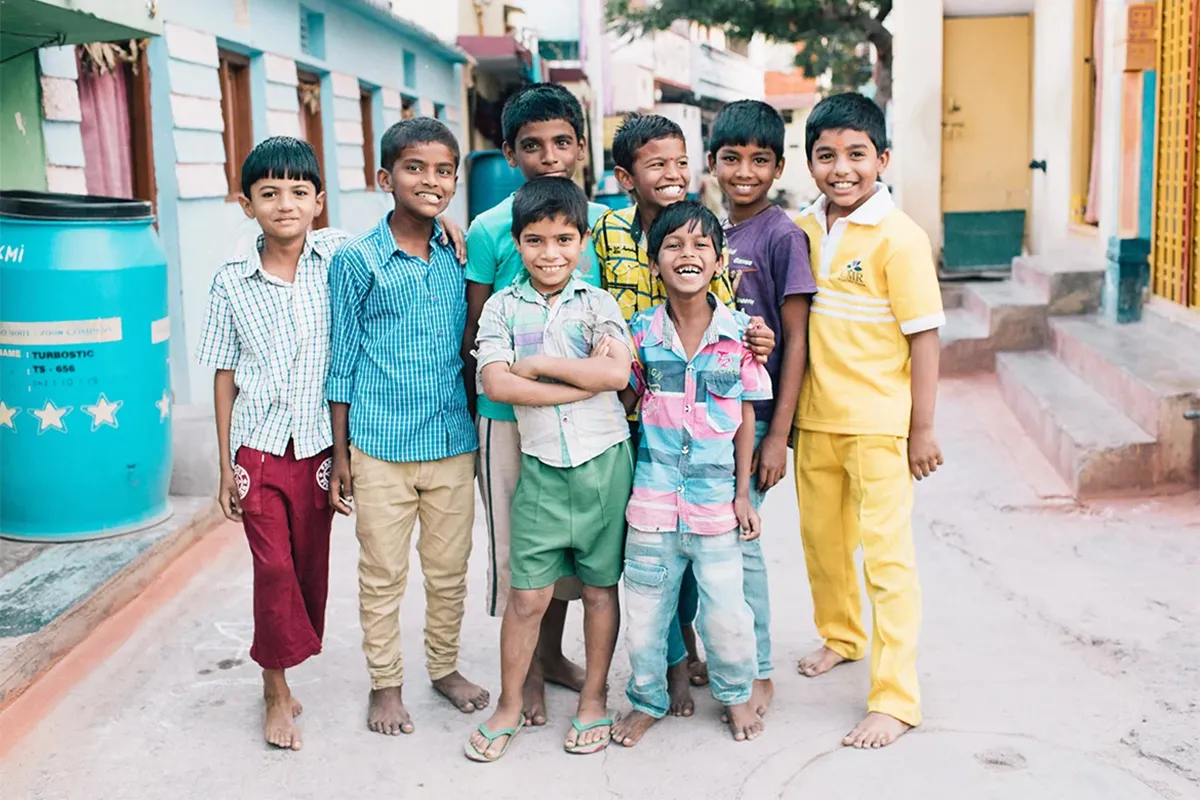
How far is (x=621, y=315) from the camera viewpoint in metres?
2.99

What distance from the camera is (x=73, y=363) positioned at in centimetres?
424

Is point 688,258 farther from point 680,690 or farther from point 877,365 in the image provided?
point 680,690

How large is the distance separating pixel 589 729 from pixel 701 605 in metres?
0.42

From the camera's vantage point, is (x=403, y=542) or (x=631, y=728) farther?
(x=403, y=542)

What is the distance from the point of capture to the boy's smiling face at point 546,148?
10.1 feet

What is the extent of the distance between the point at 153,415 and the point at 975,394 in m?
Result: 4.85

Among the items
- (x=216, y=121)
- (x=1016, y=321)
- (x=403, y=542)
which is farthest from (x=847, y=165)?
(x=1016, y=321)

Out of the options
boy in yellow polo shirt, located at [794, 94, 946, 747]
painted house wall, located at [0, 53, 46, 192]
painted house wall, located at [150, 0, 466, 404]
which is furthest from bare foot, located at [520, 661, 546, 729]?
painted house wall, located at [0, 53, 46, 192]

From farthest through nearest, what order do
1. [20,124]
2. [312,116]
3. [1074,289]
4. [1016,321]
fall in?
1. [312,116]
2. [1016,321]
3. [1074,289]
4. [20,124]

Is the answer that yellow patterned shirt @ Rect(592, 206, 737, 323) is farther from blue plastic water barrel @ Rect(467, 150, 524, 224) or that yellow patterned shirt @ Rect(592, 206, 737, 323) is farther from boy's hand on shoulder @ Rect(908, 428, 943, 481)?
blue plastic water barrel @ Rect(467, 150, 524, 224)

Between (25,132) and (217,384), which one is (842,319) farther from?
(25,132)

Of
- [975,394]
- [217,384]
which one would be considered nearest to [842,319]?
[217,384]

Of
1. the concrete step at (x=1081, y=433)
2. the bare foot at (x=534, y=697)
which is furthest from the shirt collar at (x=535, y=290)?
the concrete step at (x=1081, y=433)

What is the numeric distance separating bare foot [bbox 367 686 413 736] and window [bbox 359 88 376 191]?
8.00m
